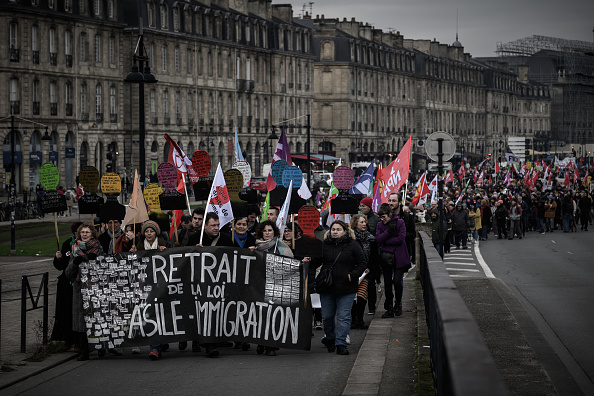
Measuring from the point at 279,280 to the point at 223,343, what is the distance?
4.17 ft

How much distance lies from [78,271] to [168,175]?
4799 mm

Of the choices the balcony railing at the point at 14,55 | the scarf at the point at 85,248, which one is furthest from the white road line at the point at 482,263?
the balcony railing at the point at 14,55

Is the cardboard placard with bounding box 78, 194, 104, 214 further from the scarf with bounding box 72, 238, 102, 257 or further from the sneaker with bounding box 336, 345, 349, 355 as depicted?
the sneaker with bounding box 336, 345, 349, 355

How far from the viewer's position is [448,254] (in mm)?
31812

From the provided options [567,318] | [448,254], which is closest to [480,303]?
[567,318]

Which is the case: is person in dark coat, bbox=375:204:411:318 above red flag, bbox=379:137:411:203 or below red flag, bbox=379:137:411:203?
below

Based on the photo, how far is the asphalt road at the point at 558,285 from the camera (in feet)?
43.5

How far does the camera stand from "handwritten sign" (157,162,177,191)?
55.5 feet

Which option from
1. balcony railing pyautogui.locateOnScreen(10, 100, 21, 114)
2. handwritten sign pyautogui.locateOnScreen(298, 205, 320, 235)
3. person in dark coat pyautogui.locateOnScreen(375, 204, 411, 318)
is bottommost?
person in dark coat pyautogui.locateOnScreen(375, 204, 411, 318)

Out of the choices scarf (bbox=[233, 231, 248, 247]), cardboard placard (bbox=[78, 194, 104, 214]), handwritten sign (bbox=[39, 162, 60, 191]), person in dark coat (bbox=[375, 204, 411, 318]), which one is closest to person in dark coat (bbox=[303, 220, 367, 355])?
scarf (bbox=[233, 231, 248, 247])

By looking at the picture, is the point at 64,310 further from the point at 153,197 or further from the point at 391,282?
the point at 391,282

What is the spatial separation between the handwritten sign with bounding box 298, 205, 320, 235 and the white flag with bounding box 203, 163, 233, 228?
877 mm

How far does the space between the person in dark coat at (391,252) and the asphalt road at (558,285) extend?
6.61 feet

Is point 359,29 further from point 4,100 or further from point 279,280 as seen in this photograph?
point 279,280
